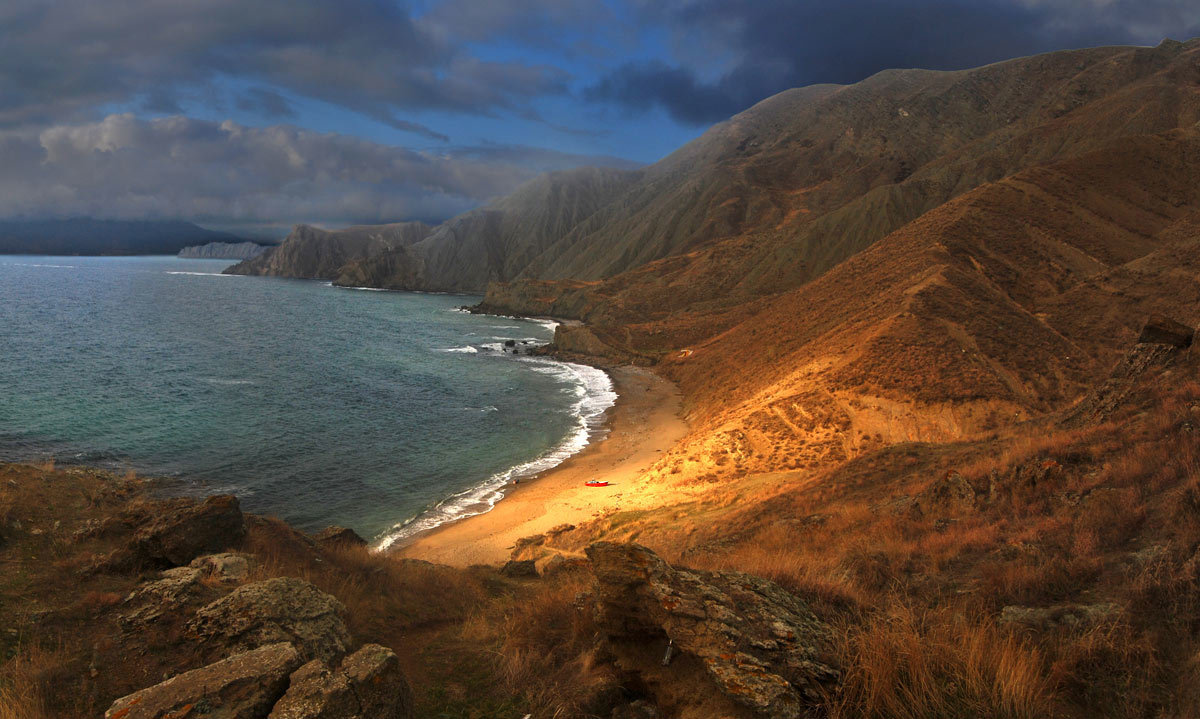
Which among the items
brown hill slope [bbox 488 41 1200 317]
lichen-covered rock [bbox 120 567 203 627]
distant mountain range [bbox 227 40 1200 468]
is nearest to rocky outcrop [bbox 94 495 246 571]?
lichen-covered rock [bbox 120 567 203 627]

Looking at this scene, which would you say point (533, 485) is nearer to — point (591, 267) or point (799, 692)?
point (799, 692)

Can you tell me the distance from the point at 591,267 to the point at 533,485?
111217 millimetres

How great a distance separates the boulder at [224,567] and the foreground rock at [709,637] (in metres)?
5.14

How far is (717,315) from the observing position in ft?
208

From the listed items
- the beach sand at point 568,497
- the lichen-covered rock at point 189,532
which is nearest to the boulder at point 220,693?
the lichen-covered rock at point 189,532

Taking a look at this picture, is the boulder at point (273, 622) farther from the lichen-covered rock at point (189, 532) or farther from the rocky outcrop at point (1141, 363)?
the rocky outcrop at point (1141, 363)

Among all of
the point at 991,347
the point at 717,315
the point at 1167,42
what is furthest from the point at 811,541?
the point at 1167,42

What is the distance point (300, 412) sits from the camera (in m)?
37.6

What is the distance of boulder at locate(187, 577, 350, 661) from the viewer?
5961mm

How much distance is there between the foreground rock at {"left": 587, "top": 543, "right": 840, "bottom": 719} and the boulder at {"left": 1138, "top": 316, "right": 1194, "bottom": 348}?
43.7 ft

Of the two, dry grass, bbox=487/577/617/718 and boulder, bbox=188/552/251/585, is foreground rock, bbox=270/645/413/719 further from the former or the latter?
boulder, bbox=188/552/251/585

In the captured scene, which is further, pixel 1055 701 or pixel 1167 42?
pixel 1167 42

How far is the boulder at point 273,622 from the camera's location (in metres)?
5.96

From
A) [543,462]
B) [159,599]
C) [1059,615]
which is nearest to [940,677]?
[1059,615]
